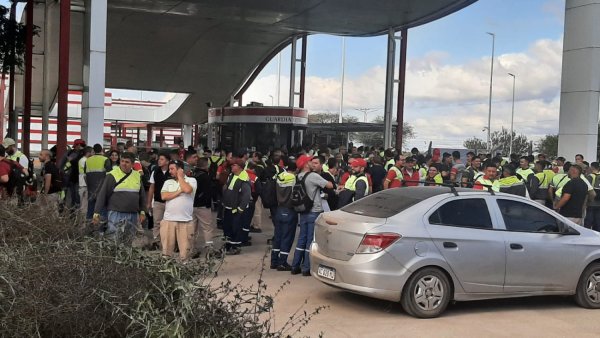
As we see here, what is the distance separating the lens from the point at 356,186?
34.6ft

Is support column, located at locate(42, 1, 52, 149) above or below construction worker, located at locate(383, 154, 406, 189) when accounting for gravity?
above

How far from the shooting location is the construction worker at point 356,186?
34.4ft

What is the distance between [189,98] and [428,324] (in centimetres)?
A: 4887

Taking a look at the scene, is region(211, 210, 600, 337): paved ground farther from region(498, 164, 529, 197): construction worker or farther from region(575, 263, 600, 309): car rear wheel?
region(498, 164, 529, 197): construction worker

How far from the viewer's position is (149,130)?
2943 inches

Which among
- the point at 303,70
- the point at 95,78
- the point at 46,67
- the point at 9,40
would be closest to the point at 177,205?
the point at 95,78

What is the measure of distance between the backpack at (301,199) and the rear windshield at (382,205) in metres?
1.30

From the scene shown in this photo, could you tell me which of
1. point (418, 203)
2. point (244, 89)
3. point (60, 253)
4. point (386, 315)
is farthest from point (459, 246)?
point (244, 89)

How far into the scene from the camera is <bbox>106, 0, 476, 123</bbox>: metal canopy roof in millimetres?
25891

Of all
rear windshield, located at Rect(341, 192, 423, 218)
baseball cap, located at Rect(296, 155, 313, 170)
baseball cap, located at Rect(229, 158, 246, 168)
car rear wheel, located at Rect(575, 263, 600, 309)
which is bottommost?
car rear wheel, located at Rect(575, 263, 600, 309)

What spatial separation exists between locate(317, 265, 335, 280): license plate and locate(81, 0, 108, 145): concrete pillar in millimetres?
7888

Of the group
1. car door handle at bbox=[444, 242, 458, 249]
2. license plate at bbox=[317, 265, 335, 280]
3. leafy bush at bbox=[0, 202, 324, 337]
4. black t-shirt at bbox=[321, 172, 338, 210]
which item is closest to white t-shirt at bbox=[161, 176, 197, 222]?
black t-shirt at bbox=[321, 172, 338, 210]

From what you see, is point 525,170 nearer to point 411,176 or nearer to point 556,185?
point 556,185

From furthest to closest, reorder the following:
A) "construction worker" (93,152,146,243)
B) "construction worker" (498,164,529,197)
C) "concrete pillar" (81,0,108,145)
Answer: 1. "concrete pillar" (81,0,108,145)
2. "construction worker" (498,164,529,197)
3. "construction worker" (93,152,146,243)
